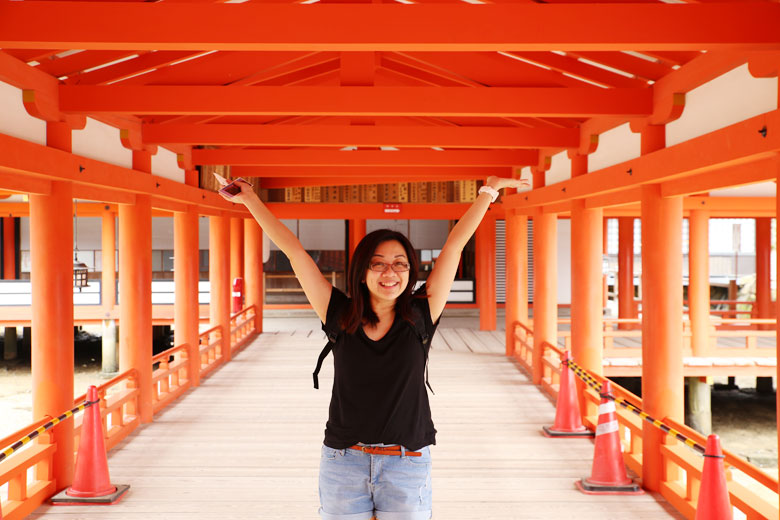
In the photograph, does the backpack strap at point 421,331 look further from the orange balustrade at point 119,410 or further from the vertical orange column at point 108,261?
the vertical orange column at point 108,261

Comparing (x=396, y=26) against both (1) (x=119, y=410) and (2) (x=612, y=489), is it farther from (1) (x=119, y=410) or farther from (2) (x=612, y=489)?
(1) (x=119, y=410)

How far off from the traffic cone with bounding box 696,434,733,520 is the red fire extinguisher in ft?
34.3

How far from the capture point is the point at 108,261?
12945mm

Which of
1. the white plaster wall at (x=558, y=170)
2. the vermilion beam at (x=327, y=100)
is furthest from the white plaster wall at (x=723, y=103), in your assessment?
the white plaster wall at (x=558, y=170)

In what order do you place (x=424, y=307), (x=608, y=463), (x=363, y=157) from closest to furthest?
1. (x=424, y=307)
2. (x=608, y=463)
3. (x=363, y=157)

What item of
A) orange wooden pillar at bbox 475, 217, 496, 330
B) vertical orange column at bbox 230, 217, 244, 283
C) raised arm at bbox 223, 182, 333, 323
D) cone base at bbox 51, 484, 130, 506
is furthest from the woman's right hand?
orange wooden pillar at bbox 475, 217, 496, 330

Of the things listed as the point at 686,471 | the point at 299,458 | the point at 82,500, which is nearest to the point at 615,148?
the point at 686,471

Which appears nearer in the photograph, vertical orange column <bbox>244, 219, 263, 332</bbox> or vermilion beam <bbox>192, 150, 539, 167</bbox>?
vermilion beam <bbox>192, 150, 539, 167</bbox>

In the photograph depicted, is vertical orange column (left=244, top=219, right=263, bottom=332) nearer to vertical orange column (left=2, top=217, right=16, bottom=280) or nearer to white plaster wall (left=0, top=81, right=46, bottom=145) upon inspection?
vertical orange column (left=2, top=217, right=16, bottom=280)

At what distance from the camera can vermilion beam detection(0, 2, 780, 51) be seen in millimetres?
3006

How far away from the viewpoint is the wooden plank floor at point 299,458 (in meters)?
4.64

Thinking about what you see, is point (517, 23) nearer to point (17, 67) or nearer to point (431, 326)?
point (431, 326)

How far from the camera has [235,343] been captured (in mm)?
11602

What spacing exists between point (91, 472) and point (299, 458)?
1667 mm
